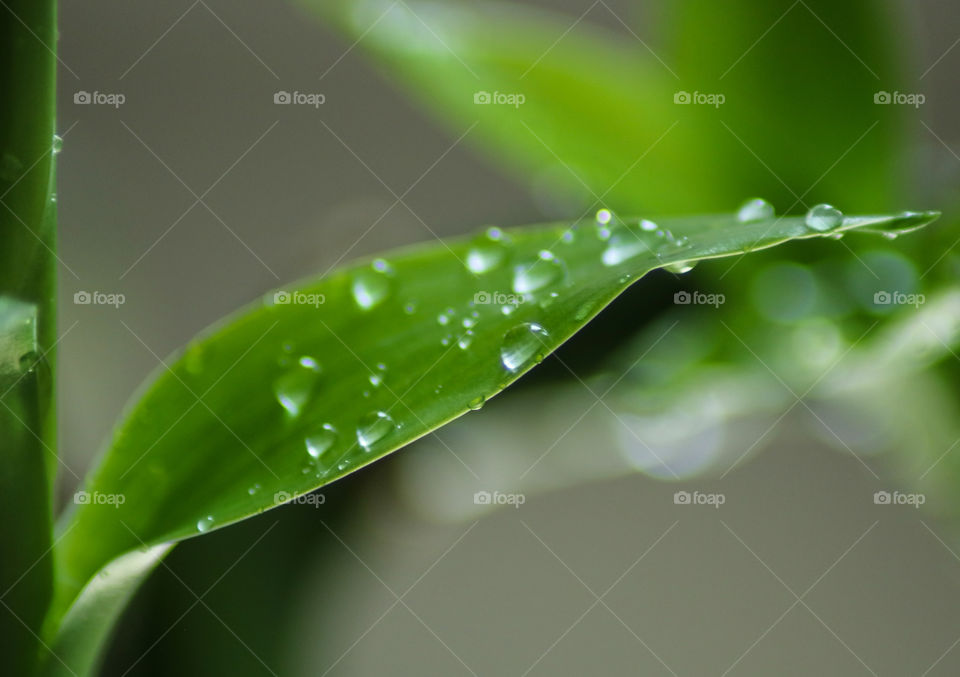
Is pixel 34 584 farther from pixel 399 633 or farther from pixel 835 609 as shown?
pixel 835 609

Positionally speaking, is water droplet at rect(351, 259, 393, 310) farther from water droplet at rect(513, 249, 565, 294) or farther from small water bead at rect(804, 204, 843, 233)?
small water bead at rect(804, 204, 843, 233)

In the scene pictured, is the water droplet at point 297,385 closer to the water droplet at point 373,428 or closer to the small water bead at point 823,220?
the water droplet at point 373,428

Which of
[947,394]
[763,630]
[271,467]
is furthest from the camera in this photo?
[763,630]

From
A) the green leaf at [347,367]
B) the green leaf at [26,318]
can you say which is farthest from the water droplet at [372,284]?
the green leaf at [26,318]

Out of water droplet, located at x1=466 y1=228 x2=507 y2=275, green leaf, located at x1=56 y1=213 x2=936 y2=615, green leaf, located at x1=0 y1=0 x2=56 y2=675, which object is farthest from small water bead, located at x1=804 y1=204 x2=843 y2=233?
green leaf, located at x1=0 y1=0 x2=56 y2=675

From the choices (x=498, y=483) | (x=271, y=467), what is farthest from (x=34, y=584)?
(x=498, y=483)

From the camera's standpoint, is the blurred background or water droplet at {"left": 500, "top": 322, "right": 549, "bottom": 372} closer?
water droplet at {"left": 500, "top": 322, "right": 549, "bottom": 372}
